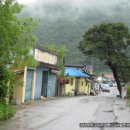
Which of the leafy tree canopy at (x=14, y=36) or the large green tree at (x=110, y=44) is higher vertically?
the large green tree at (x=110, y=44)

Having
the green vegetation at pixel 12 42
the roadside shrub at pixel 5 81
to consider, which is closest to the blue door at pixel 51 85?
the roadside shrub at pixel 5 81

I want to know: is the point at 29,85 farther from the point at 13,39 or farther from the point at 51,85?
the point at 13,39

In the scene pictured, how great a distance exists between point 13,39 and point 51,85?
26.3 meters

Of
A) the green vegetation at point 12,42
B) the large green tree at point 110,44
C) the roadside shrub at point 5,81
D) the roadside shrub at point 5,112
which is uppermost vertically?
the large green tree at point 110,44

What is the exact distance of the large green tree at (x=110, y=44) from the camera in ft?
185

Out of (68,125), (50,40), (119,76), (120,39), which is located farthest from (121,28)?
(68,125)

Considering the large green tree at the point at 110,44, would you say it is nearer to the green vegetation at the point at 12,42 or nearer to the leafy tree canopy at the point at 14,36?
the green vegetation at the point at 12,42

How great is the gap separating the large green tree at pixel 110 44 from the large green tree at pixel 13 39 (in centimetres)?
3822

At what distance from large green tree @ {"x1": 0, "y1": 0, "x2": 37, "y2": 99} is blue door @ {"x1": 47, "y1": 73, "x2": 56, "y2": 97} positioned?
2254cm

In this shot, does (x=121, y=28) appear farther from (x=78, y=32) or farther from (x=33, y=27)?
(x=78, y=32)

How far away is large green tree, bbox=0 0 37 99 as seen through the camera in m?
16.6

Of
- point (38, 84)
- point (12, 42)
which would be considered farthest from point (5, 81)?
point (38, 84)

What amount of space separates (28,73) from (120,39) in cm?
2711

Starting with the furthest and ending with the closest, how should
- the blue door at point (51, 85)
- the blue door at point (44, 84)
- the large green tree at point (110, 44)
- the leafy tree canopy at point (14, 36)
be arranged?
the large green tree at point (110, 44), the blue door at point (51, 85), the blue door at point (44, 84), the leafy tree canopy at point (14, 36)
